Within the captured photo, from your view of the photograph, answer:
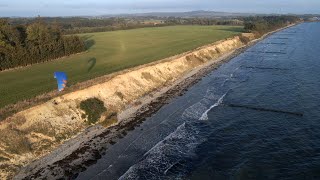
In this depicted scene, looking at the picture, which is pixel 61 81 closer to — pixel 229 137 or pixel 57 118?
pixel 57 118

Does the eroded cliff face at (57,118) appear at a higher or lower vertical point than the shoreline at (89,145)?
higher

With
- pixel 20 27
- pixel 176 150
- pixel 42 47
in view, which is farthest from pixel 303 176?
pixel 20 27

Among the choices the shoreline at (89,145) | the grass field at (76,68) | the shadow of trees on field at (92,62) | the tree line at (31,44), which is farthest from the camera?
the tree line at (31,44)

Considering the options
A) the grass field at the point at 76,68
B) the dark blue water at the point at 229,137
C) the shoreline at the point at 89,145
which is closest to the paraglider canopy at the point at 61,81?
the grass field at the point at 76,68

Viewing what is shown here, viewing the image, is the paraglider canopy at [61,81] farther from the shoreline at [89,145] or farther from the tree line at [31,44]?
the tree line at [31,44]

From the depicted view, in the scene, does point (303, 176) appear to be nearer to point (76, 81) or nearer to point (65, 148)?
point (65, 148)

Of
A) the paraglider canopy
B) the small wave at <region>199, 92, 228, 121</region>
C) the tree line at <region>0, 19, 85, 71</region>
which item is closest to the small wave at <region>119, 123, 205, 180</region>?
the small wave at <region>199, 92, 228, 121</region>
